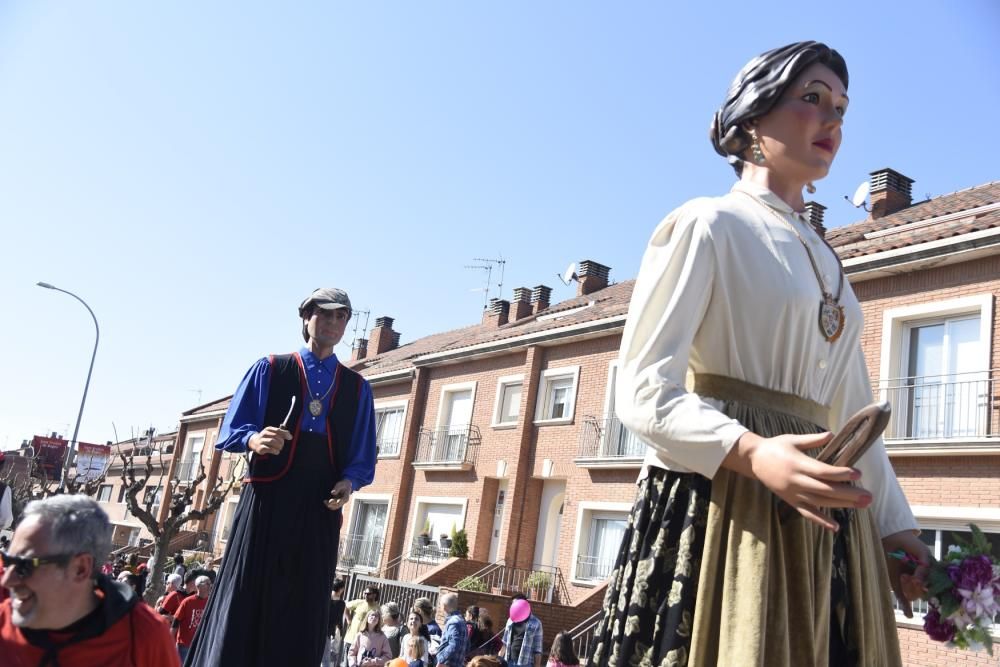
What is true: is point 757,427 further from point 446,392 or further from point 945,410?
point 446,392

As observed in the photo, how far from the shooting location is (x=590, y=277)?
3312 cm

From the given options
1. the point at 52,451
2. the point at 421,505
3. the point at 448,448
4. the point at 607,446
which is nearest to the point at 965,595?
the point at 607,446

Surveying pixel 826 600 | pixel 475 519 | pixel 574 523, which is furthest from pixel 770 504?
pixel 475 519

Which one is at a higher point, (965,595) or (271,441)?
(271,441)

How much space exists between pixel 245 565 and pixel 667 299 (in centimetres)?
252

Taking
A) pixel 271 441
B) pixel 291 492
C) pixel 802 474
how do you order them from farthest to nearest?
pixel 291 492, pixel 271 441, pixel 802 474

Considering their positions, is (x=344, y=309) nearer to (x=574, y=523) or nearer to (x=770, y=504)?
(x=770, y=504)

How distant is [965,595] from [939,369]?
A: 16.4 metres

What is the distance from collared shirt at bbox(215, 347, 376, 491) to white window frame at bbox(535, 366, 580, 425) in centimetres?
2115

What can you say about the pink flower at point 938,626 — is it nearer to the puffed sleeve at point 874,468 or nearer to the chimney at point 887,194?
the puffed sleeve at point 874,468

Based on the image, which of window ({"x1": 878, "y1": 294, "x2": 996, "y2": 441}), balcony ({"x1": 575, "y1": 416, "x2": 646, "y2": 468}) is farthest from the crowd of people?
window ({"x1": 878, "y1": 294, "x2": 996, "y2": 441})

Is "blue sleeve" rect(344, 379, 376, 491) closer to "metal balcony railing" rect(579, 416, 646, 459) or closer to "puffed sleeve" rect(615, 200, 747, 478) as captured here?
"puffed sleeve" rect(615, 200, 747, 478)

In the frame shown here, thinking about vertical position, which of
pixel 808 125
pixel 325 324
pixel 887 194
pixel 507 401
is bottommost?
pixel 325 324

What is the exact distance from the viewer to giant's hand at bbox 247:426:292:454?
431cm
